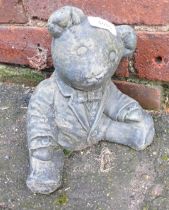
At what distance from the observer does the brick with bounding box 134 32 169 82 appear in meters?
1.89

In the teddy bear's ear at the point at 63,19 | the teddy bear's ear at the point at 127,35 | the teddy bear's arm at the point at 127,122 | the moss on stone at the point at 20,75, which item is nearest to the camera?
the teddy bear's ear at the point at 63,19

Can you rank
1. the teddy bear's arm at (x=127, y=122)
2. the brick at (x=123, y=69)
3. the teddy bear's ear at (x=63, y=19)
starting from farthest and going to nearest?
1. the brick at (x=123, y=69)
2. the teddy bear's arm at (x=127, y=122)
3. the teddy bear's ear at (x=63, y=19)

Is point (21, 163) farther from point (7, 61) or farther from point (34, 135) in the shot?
point (7, 61)

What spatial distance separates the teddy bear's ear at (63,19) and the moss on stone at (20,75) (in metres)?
0.54

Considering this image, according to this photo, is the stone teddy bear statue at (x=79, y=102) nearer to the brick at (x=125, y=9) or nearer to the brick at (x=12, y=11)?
the brick at (x=125, y=9)

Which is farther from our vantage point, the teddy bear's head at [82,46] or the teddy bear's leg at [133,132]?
the teddy bear's leg at [133,132]

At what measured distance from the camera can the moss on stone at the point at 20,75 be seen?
83.8 inches

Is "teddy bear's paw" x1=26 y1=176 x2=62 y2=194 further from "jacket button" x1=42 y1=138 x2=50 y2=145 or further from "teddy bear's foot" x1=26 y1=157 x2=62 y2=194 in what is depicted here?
"jacket button" x1=42 y1=138 x2=50 y2=145

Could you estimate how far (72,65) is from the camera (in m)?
1.61

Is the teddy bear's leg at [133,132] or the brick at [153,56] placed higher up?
the brick at [153,56]

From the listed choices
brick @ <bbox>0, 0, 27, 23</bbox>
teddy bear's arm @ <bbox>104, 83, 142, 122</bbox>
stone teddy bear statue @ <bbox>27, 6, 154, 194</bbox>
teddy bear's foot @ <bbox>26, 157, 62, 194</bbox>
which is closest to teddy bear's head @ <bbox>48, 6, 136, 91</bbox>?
stone teddy bear statue @ <bbox>27, 6, 154, 194</bbox>

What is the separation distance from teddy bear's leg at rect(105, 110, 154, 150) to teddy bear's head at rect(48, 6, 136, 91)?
0.72 ft

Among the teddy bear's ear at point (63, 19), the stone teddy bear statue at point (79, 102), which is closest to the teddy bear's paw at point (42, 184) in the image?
the stone teddy bear statue at point (79, 102)

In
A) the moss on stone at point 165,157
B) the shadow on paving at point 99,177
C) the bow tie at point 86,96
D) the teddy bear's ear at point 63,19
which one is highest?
the teddy bear's ear at point 63,19
